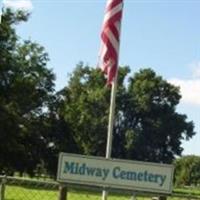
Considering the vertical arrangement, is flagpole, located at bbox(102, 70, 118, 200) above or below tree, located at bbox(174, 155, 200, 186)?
below

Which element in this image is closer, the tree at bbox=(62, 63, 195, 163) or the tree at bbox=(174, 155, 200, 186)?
the tree at bbox=(62, 63, 195, 163)

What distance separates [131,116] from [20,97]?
28.3 meters

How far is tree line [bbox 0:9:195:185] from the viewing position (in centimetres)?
6334

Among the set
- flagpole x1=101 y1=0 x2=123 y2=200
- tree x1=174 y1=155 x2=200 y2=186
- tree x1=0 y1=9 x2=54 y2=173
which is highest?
tree x1=174 y1=155 x2=200 y2=186

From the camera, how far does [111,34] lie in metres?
13.3

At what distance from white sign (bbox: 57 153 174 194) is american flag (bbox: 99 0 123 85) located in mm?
2854

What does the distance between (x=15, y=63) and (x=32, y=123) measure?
6483mm

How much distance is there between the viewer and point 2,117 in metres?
58.7

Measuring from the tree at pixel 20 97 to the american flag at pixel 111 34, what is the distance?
4404 cm

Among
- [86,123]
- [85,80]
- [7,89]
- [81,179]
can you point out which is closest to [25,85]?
[7,89]

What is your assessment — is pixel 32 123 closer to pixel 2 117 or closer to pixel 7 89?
pixel 7 89

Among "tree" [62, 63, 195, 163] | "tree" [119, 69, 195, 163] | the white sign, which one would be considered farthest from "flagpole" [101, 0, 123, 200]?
"tree" [119, 69, 195, 163]

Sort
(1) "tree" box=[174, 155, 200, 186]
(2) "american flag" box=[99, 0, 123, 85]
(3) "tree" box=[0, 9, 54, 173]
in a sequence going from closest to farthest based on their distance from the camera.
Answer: (2) "american flag" box=[99, 0, 123, 85] < (3) "tree" box=[0, 9, 54, 173] < (1) "tree" box=[174, 155, 200, 186]

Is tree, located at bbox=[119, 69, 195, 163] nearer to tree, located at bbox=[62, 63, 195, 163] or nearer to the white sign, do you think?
tree, located at bbox=[62, 63, 195, 163]
